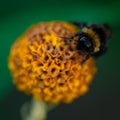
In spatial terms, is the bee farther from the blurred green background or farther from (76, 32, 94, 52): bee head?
the blurred green background

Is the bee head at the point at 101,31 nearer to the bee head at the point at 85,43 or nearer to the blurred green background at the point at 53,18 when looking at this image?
the bee head at the point at 85,43

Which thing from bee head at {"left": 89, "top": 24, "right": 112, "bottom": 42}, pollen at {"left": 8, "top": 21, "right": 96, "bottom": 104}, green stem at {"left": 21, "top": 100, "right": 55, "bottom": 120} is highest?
bee head at {"left": 89, "top": 24, "right": 112, "bottom": 42}

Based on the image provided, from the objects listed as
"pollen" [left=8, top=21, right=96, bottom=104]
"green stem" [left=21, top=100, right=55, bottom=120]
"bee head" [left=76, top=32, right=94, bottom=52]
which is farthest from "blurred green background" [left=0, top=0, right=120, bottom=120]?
"bee head" [left=76, top=32, right=94, bottom=52]

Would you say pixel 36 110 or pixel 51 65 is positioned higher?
pixel 51 65

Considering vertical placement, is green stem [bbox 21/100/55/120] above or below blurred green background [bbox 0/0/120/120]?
below

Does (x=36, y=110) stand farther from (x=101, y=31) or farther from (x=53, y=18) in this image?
(x=53, y=18)

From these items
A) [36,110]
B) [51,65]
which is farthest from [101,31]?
[36,110]
